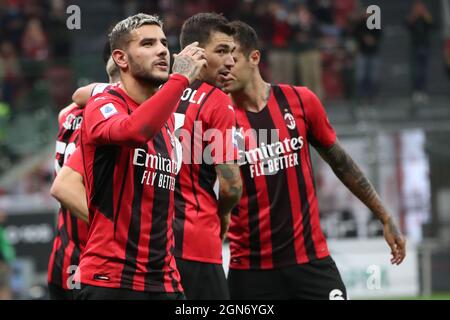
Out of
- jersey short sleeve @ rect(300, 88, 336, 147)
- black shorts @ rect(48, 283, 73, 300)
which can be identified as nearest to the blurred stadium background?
black shorts @ rect(48, 283, 73, 300)

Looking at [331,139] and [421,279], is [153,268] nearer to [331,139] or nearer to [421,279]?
[331,139]

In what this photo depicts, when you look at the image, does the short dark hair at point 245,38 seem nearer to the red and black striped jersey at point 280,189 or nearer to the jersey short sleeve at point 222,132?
the red and black striped jersey at point 280,189

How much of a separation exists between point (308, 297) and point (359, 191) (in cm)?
78

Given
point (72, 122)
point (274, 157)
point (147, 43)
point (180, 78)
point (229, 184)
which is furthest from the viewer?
point (72, 122)

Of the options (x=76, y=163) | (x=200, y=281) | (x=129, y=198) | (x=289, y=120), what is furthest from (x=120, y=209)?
(x=289, y=120)

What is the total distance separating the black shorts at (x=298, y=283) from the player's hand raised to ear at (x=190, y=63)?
6.75 ft

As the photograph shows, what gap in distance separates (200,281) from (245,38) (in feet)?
5.54

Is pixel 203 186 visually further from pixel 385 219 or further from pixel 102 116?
pixel 102 116

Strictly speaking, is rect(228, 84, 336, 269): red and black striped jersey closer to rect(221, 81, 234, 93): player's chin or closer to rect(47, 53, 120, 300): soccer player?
rect(221, 81, 234, 93): player's chin

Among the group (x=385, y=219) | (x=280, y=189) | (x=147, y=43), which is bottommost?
(x=385, y=219)

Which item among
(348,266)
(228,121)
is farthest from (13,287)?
(228,121)

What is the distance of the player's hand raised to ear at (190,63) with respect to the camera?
5078 mm

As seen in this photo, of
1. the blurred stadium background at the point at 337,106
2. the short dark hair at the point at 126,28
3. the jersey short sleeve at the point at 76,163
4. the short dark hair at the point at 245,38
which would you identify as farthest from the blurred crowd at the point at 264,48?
the short dark hair at the point at 126,28

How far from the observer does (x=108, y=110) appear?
5.09 m
